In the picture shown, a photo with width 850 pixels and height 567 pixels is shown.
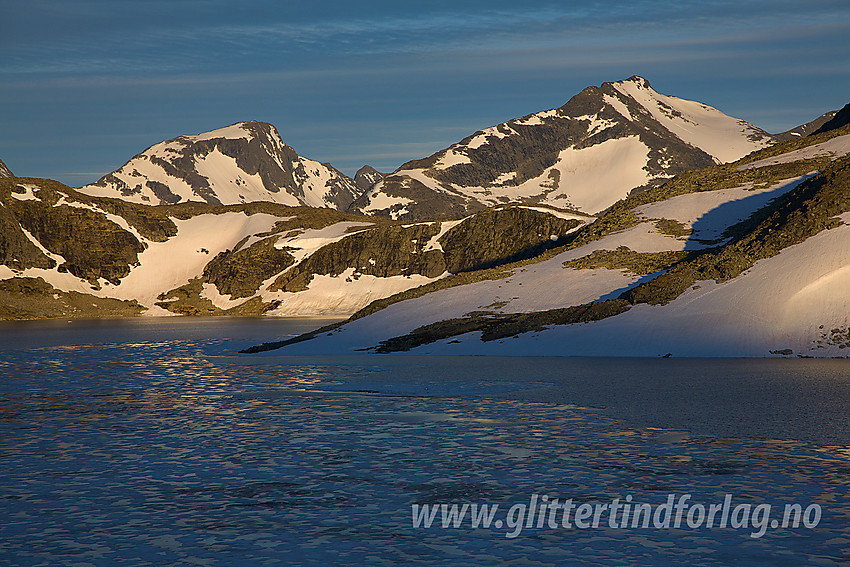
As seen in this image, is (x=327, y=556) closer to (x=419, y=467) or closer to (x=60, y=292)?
(x=419, y=467)

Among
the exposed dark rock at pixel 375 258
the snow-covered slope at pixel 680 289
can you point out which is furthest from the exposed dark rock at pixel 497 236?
the snow-covered slope at pixel 680 289

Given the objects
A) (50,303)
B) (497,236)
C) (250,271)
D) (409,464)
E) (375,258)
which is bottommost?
(409,464)

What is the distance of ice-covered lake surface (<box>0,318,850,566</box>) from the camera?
12500 mm

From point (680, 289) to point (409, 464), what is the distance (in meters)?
40.0

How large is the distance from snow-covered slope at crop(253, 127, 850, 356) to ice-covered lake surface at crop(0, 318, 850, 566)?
1026 cm

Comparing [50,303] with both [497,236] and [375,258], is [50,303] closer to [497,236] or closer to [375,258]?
[375,258]

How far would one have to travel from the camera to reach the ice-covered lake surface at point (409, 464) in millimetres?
12500

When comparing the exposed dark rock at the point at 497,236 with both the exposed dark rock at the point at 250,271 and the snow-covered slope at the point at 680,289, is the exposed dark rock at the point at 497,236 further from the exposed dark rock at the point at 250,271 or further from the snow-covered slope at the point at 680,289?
the snow-covered slope at the point at 680,289

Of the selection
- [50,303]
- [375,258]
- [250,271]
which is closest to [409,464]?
[375,258]

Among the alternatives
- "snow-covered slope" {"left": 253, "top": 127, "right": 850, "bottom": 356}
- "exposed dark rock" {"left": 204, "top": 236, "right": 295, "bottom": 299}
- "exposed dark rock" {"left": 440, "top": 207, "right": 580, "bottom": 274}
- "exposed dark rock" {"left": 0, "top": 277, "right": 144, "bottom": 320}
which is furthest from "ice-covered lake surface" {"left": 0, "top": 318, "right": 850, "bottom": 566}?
"exposed dark rock" {"left": 204, "top": 236, "right": 295, "bottom": 299}

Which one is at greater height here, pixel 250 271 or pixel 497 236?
pixel 497 236

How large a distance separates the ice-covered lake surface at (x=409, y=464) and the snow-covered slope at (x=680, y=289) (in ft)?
33.6

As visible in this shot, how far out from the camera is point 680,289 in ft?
178

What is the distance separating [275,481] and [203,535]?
12.7 ft
